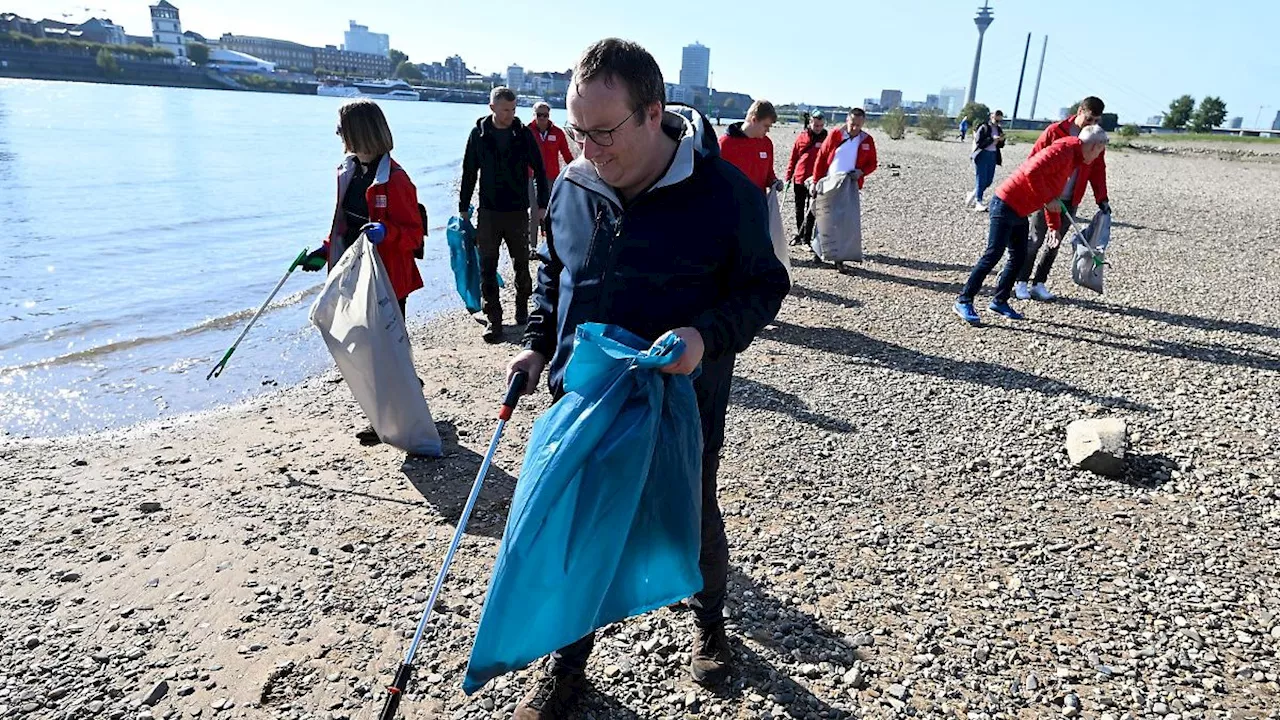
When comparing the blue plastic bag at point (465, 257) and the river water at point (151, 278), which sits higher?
the blue plastic bag at point (465, 257)

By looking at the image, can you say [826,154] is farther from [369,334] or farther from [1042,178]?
[369,334]

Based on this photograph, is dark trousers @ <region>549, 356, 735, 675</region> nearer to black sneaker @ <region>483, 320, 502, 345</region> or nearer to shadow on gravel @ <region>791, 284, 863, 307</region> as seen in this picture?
black sneaker @ <region>483, 320, 502, 345</region>

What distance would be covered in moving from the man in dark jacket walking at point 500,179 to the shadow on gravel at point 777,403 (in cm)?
242

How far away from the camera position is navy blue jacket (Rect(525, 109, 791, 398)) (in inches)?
83.7

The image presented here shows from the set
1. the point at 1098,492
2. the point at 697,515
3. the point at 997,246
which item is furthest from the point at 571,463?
the point at 997,246

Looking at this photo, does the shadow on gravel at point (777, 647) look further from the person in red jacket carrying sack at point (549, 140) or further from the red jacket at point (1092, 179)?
the person in red jacket carrying sack at point (549, 140)

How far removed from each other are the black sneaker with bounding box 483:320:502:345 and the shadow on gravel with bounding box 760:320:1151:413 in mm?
2523

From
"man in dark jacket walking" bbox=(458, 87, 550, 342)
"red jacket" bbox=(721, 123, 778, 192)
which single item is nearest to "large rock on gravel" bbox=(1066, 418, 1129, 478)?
"red jacket" bbox=(721, 123, 778, 192)

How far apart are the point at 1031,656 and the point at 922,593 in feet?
1.65

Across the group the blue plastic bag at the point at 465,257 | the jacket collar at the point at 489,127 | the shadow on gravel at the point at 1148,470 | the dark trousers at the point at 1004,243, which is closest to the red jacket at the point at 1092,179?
the dark trousers at the point at 1004,243

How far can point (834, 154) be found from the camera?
9.68 m

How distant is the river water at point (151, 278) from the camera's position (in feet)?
21.8

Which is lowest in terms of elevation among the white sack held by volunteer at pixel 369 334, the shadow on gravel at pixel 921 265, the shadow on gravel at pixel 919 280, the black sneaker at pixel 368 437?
the black sneaker at pixel 368 437

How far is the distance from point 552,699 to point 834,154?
8477 millimetres
